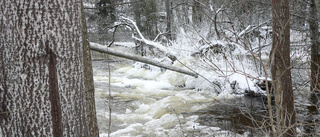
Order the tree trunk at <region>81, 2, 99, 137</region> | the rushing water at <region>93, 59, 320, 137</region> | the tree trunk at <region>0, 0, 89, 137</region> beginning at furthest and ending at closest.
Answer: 1. the rushing water at <region>93, 59, 320, 137</region>
2. the tree trunk at <region>81, 2, 99, 137</region>
3. the tree trunk at <region>0, 0, 89, 137</region>

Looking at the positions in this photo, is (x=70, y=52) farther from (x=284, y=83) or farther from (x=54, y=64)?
(x=284, y=83)

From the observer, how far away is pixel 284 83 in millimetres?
5156

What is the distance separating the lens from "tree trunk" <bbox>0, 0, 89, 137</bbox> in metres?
1.62

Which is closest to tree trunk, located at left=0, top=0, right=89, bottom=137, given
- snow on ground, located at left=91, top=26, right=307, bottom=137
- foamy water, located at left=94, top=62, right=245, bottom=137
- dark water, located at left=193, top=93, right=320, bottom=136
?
foamy water, located at left=94, top=62, right=245, bottom=137

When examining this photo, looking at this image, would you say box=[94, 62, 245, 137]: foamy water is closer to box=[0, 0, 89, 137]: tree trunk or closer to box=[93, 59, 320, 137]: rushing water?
box=[93, 59, 320, 137]: rushing water

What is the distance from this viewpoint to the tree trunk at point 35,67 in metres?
1.62

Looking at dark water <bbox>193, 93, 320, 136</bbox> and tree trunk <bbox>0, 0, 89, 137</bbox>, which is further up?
tree trunk <bbox>0, 0, 89, 137</bbox>

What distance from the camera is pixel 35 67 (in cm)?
164

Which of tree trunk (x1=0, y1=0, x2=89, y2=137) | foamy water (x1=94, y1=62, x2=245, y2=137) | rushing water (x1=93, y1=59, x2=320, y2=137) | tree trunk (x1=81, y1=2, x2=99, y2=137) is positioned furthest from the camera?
foamy water (x1=94, y1=62, x2=245, y2=137)

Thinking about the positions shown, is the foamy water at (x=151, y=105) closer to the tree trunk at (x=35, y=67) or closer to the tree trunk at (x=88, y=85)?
the tree trunk at (x=88, y=85)

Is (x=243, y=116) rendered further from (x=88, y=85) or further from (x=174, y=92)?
(x=88, y=85)

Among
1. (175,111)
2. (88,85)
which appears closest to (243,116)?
(175,111)

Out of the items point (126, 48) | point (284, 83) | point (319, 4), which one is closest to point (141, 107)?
point (284, 83)

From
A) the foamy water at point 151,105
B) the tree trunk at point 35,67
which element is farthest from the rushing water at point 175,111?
the tree trunk at point 35,67
